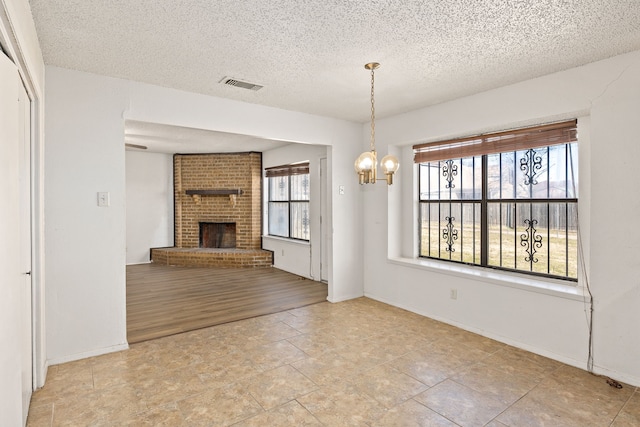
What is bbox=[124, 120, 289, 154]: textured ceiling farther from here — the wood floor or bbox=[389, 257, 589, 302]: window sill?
bbox=[389, 257, 589, 302]: window sill

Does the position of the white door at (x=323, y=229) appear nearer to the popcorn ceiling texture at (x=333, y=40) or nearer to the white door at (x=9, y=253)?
the popcorn ceiling texture at (x=333, y=40)

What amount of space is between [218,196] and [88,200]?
478cm

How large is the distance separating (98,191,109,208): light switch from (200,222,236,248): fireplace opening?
471 centimetres

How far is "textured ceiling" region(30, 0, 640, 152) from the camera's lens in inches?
80.2

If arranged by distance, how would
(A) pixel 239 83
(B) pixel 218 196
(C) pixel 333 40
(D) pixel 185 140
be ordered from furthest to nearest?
1. (B) pixel 218 196
2. (D) pixel 185 140
3. (A) pixel 239 83
4. (C) pixel 333 40

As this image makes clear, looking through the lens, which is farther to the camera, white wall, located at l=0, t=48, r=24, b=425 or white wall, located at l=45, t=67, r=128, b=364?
white wall, located at l=45, t=67, r=128, b=364

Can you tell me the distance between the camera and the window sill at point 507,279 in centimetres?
296

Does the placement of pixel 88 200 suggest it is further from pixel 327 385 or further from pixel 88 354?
pixel 327 385

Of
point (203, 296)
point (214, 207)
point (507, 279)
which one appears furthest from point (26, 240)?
point (214, 207)

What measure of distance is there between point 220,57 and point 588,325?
3.71 m

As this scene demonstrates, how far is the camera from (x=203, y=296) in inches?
194

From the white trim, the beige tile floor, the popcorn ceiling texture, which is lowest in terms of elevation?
the beige tile floor

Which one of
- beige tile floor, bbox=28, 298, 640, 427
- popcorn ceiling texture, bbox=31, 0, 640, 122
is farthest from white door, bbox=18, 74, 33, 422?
popcorn ceiling texture, bbox=31, 0, 640, 122

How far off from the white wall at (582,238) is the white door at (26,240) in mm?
3685
